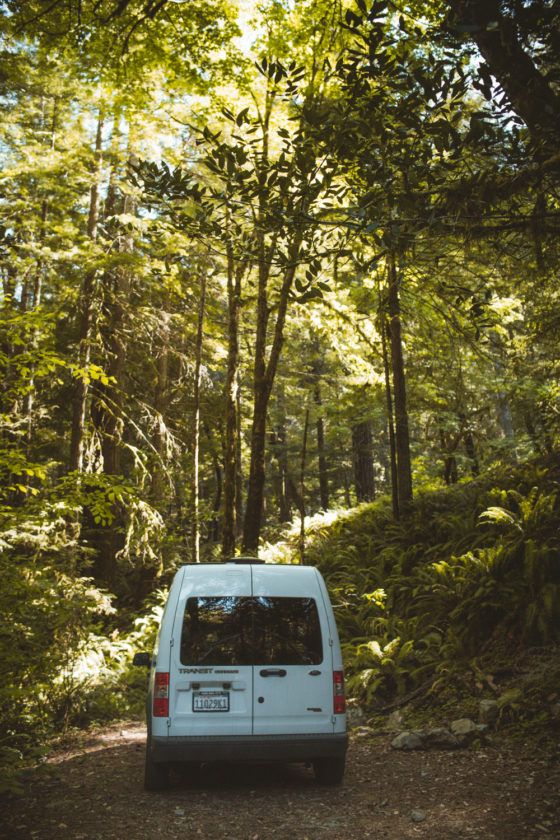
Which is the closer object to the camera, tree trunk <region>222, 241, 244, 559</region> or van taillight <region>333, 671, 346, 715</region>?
van taillight <region>333, 671, 346, 715</region>

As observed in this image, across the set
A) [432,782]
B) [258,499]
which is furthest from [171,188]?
[258,499]

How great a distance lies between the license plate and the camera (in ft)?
18.6

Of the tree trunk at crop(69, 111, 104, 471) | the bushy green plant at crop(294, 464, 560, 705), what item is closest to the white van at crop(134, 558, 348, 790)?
the bushy green plant at crop(294, 464, 560, 705)

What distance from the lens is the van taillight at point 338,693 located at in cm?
584

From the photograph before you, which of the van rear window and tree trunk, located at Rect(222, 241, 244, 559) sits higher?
tree trunk, located at Rect(222, 241, 244, 559)

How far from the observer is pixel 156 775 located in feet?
19.2

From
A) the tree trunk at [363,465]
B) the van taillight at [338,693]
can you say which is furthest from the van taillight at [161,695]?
the tree trunk at [363,465]

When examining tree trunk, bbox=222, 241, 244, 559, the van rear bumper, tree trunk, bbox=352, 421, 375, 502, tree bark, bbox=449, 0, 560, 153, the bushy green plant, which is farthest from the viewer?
tree trunk, bbox=352, 421, 375, 502

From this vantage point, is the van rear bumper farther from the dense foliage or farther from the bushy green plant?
the bushy green plant

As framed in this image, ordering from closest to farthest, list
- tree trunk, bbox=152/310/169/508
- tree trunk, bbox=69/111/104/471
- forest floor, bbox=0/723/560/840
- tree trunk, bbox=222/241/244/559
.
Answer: forest floor, bbox=0/723/560/840, tree trunk, bbox=69/111/104/471, tree trunk, bbox=222/241/244/559, tree trunk, bbox=152/310/169/508

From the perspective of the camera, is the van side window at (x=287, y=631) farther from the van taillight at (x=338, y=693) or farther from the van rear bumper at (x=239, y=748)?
the van rear bumper at (x=239, y=748)

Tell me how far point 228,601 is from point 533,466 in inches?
355

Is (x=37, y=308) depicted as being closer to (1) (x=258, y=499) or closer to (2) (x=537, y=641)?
(2) (x=537, y=641)

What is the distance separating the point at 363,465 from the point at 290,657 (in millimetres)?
15507
